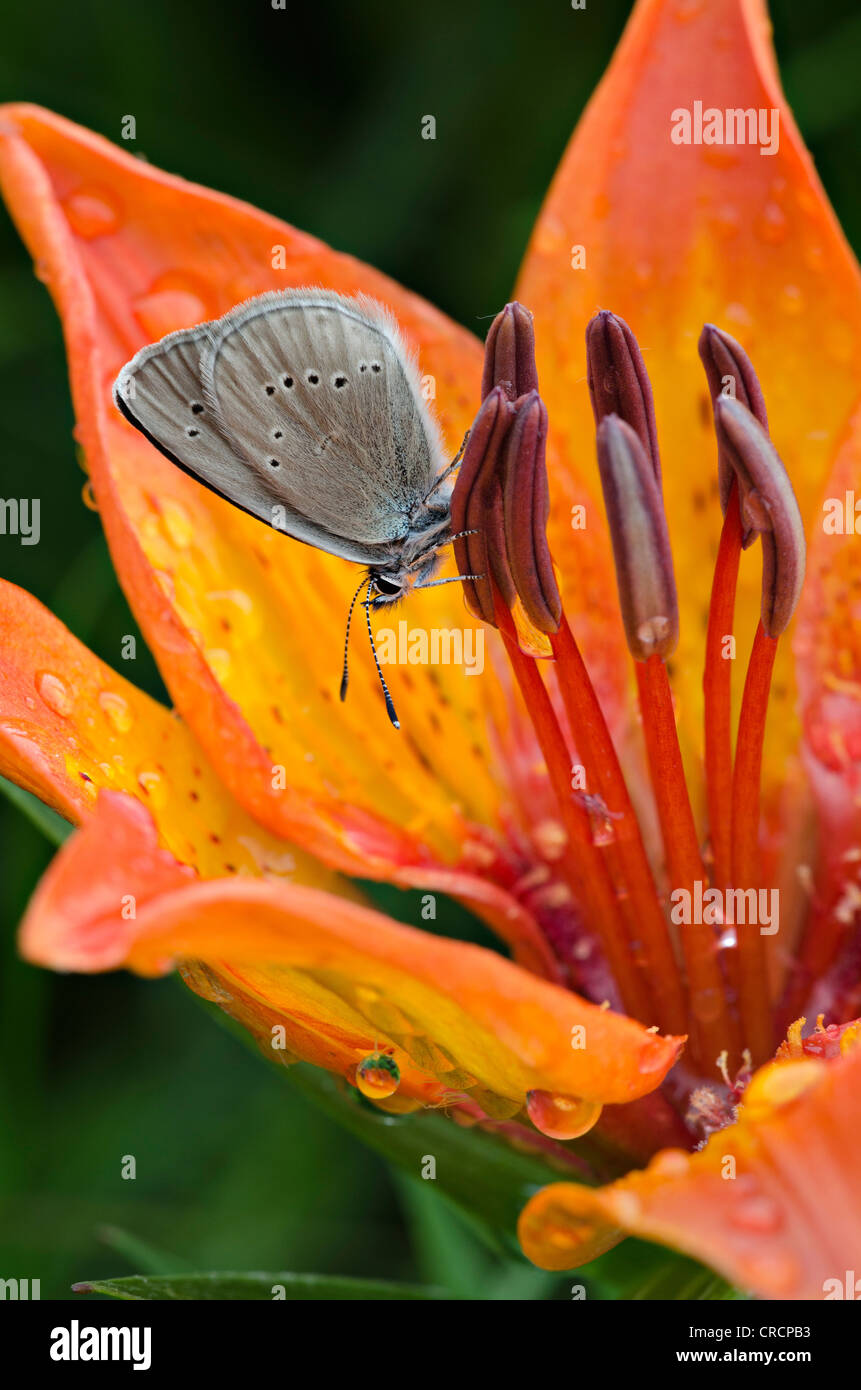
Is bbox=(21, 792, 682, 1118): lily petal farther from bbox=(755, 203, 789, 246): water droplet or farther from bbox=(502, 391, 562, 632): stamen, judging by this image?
bbox=(755, 203, 789, 246): water droplet

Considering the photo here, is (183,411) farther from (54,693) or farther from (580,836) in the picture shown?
(580,836)

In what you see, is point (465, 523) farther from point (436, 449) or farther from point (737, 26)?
point (737, 26)

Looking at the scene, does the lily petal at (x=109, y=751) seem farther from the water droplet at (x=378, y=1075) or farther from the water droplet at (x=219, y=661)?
the water droplet at (x=378, y=1075)

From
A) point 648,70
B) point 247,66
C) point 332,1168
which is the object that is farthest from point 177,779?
point 247,66

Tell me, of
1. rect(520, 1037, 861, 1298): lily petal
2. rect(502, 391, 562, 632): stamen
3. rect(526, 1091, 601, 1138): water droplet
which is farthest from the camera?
rect(502, 391, 562, 632): stamen

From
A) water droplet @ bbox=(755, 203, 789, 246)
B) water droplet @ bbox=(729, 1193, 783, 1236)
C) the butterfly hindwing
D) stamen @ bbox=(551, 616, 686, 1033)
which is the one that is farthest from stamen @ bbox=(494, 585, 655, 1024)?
water droplet @ bbox=(755, 203, 789, 246)

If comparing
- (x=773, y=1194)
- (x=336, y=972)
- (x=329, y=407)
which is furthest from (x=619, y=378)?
(x=773, y=1194)

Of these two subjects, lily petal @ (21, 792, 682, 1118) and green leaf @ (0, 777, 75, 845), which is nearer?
lily petal @ (21, 792, 682, 1118)
